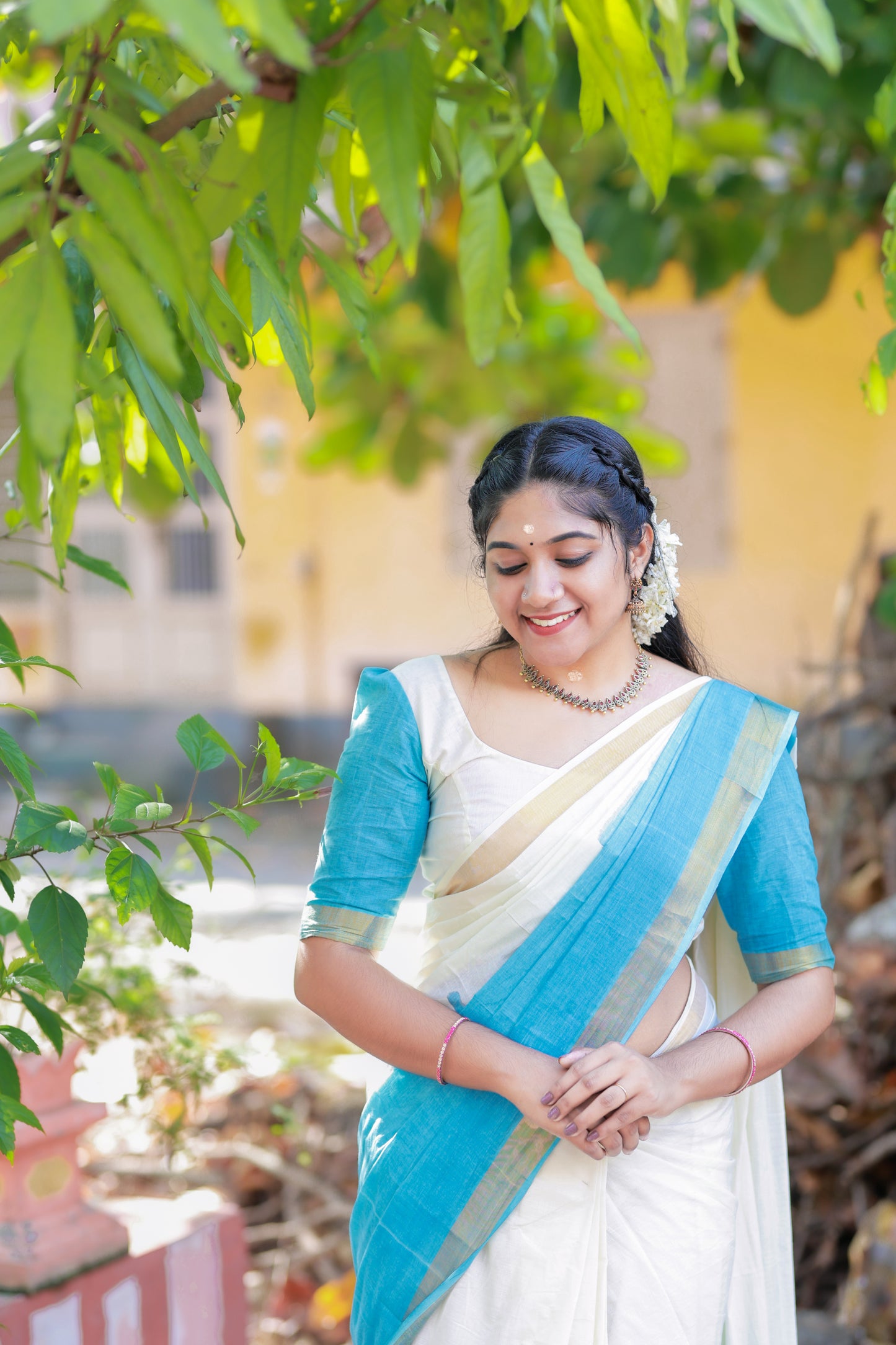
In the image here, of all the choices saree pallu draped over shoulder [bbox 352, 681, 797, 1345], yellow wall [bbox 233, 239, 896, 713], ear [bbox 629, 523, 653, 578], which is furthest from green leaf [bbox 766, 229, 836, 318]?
saree pallu draped over shoulder [bbox 352, 681, 797, 1345]

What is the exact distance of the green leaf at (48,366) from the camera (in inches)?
25.0

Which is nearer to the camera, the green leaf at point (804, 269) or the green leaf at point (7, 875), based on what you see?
the green leaf at point (7, 875)

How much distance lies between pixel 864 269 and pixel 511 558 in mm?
6861

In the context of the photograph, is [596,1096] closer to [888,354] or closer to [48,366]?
[888,354]

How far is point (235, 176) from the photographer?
81 cm

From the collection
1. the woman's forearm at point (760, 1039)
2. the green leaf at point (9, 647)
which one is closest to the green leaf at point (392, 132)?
the green leaf at point (9, 647)

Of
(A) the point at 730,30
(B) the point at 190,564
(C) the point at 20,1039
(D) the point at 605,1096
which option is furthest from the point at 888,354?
(B) the point at 190,564

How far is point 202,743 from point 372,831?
0.29 metres

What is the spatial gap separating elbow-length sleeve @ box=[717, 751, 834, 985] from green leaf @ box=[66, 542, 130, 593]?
0.78m

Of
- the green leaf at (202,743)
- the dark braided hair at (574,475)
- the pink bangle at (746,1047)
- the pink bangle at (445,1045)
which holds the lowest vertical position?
the pink bangle at (746,1047)

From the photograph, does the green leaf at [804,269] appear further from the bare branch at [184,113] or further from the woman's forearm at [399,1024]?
the bare branch at [184,113]

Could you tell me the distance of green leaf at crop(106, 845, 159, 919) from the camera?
1113 millimetres

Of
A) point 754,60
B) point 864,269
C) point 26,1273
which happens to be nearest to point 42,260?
point 26,1273

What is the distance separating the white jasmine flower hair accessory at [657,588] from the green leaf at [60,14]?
1089 mm
